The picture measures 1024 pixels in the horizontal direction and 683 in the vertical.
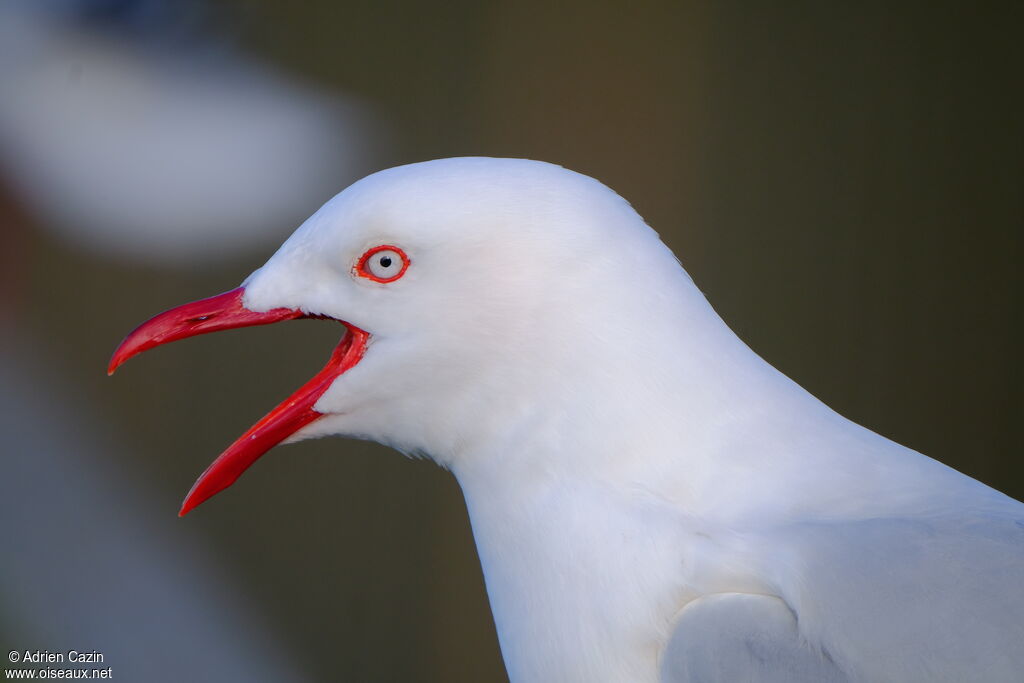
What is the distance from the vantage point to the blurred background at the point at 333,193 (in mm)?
1918

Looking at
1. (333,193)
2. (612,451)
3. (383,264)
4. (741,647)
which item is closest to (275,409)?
(383,264)

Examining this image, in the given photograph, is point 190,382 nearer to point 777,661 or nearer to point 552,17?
point 552,17

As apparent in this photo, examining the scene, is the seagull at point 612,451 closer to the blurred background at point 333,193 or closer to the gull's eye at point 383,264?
the gull's eye at point 383,264

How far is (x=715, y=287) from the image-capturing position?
6.70 ft

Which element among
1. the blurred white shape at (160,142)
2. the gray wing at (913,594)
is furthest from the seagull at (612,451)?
the blurred white shape at (160,142)

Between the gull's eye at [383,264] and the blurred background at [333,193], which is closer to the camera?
the gull's eye at [383,264]

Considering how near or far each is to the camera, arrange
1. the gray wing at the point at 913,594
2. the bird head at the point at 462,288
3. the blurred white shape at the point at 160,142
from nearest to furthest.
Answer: the gray wing at the point at 913,594, the bird head at the point at 462,288, the blurred white shape at the point at 160,142

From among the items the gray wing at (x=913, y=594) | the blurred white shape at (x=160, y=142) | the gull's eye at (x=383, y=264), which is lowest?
the blurred white shape at (x=160, y=142)

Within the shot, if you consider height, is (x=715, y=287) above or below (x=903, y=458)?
below

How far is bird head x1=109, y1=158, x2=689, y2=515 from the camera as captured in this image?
2.47 feet

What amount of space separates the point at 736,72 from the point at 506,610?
1571 millimetres

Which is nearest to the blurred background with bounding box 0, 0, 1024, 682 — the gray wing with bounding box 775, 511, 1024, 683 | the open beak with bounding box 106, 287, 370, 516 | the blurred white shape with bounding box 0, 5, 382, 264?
the blurred white shape with bounding box 0, 5, 382, 264

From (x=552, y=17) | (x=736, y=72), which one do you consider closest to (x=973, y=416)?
(x=736, y=72)

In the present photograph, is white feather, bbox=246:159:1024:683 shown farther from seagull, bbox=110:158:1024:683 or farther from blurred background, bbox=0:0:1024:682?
blurred background, bbox=0:0:1024:682
